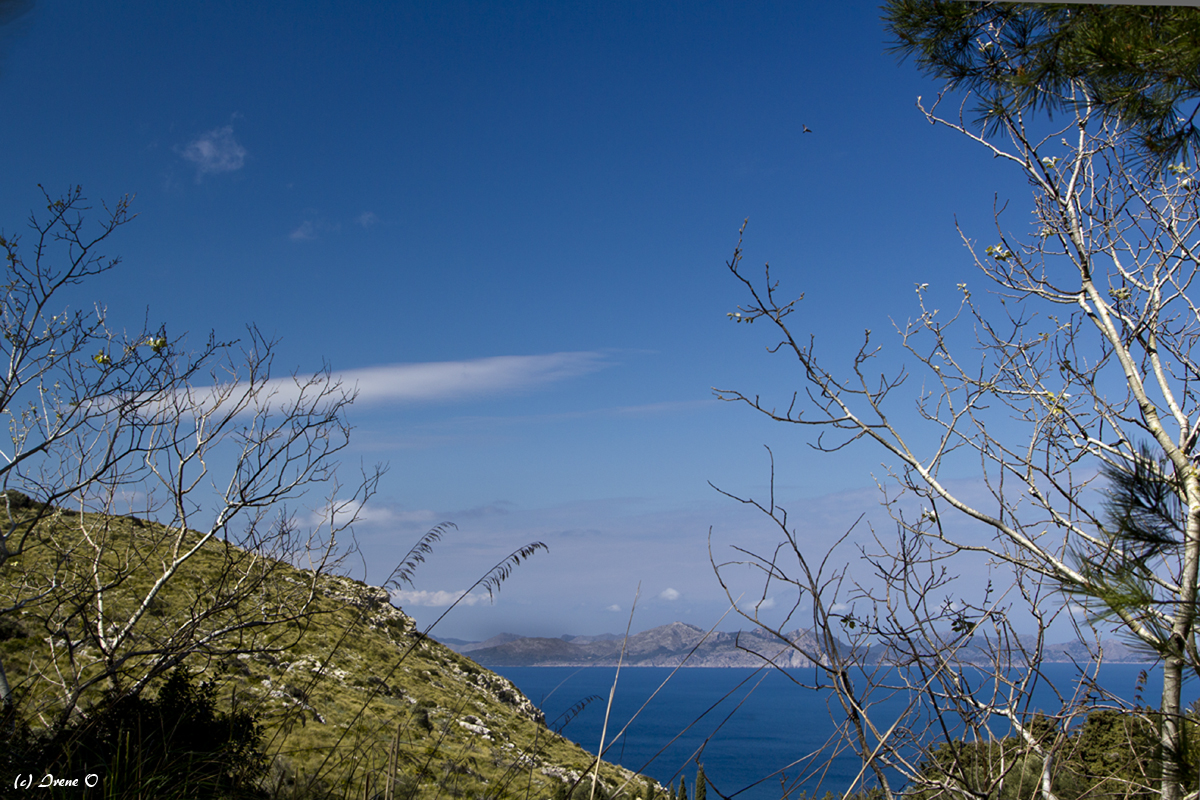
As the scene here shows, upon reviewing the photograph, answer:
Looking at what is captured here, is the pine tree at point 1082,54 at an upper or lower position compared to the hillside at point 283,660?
upper

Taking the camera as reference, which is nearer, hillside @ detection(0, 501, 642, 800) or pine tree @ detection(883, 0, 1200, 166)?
pine tree @ detection(883, 0, 1200, 166)

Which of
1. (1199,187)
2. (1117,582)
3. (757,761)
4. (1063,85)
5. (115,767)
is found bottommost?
(757,761)

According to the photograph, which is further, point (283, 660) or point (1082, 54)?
point (283, 660)

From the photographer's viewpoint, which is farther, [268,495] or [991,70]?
[268,495]

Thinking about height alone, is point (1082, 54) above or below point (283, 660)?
above

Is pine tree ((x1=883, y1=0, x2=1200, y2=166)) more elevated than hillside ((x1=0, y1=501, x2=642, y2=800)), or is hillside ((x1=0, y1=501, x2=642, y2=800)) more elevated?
pine tree ((x1=883, y1=0, x2=1200, y2=166))

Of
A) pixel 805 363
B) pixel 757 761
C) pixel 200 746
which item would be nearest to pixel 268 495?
pixel 200 746

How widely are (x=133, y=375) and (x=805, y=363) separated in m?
10.00

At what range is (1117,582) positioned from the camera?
1.92 m

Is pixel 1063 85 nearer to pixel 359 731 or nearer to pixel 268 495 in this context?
pixel 359 731

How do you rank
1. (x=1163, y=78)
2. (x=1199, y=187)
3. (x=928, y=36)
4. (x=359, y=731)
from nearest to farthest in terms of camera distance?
(x=359, y=731), (x=1163, y=78), (x=1199, y=187), (x=928, y=36)

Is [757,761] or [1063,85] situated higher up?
[1063,85]

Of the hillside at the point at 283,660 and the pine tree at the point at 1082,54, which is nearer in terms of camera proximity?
the pine tree at the point at 1082,54

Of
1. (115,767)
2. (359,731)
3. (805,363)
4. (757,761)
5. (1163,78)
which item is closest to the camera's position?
(115,767)
